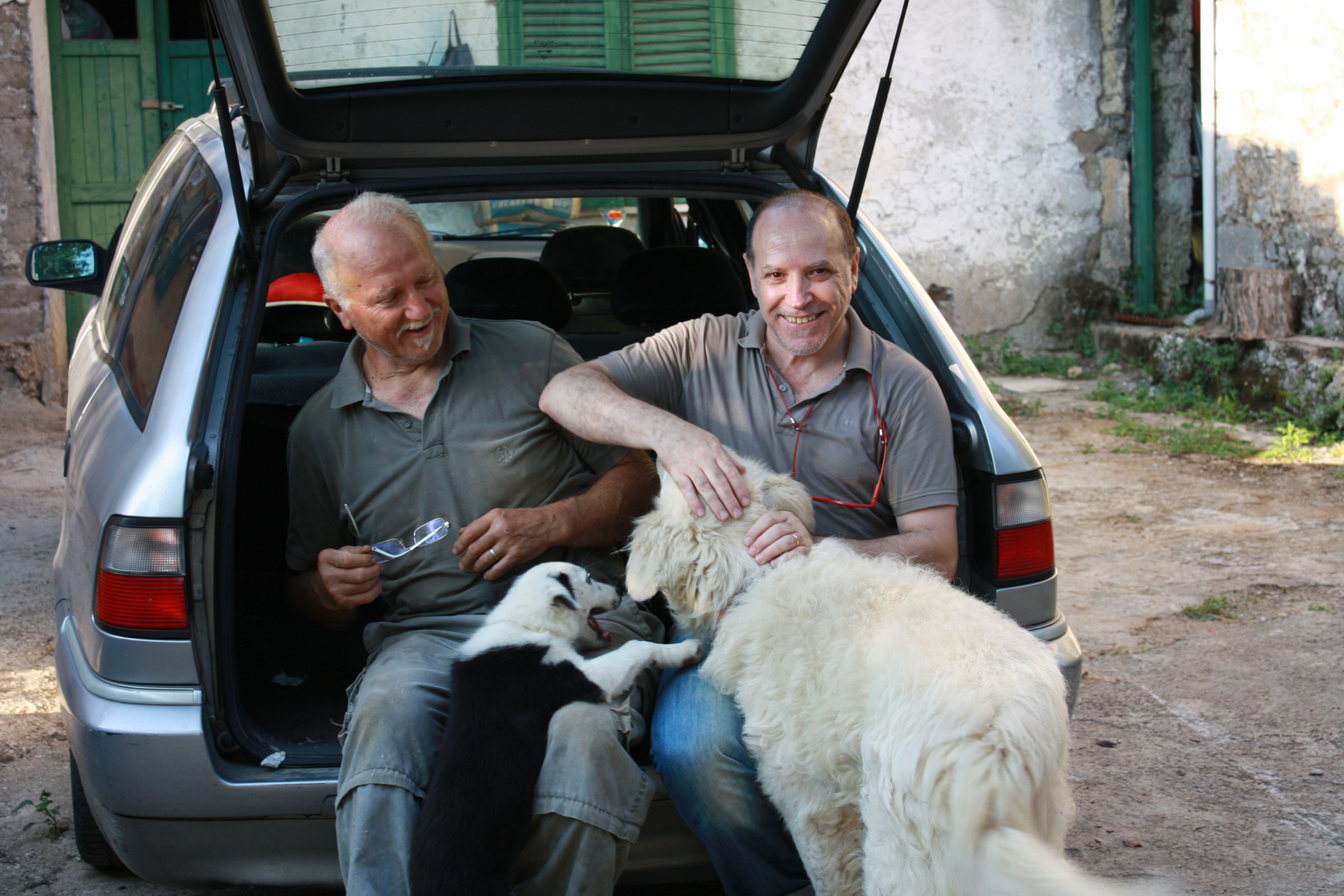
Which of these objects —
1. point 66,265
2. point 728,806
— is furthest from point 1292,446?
point 66,265

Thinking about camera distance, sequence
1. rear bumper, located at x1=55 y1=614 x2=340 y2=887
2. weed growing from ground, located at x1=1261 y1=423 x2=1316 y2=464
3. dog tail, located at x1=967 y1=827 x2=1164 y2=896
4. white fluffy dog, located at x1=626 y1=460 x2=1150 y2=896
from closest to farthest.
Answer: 1. dog tail, located at x1=967 y1=827 x2=1164 y2=896
2. white fluffy dog, located at x1=626 y1=460 x2=1150 y2=896
3. rear bumper, located at x1=55 y1=614 x2=340 y2=887
4. weed growing from ground, located at x1=1261 y1=423 x2=1316 y2=464

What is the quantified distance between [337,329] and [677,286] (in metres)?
→ 1.43

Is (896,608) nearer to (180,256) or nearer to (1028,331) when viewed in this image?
(180,256)

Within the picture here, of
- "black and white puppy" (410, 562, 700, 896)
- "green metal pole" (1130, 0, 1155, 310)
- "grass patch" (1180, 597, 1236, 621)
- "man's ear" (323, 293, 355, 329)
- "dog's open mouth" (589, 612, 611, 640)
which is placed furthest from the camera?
"green metal pole" (1130, 0, 1155, 310)

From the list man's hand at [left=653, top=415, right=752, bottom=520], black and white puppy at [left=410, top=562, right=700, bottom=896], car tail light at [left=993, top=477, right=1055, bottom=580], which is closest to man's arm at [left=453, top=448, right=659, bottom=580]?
black and white puppy at [left=410, top=562, right=700, bottom=896]

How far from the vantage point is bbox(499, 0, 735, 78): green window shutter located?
103 inches

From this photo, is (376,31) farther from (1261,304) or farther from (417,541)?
(1261,304)

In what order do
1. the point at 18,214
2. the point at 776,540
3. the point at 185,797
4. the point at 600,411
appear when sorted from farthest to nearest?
the point at 18,214
the point at 600,411
the point at 776,540
the point at 185,797

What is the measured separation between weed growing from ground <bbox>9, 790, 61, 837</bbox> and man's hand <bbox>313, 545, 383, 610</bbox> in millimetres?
1134

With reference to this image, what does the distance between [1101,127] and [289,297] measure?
881 cm

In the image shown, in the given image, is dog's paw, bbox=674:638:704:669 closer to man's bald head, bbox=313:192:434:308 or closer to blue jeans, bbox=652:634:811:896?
blue jeans, bbox=652:634:811:896

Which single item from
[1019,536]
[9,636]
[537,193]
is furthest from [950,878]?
[9,636]

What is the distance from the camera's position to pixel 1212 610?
4555mm

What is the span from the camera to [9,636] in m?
4.23
